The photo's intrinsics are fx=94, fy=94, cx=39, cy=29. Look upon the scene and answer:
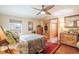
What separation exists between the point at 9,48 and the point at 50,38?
2.41ft

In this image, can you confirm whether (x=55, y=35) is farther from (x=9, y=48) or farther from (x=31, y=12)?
(x=9, y=48)

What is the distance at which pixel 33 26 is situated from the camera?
5.57ft

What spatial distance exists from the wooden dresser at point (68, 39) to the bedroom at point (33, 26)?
0.05m

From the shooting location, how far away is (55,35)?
66.4 inches

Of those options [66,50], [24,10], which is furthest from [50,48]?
[24,10]

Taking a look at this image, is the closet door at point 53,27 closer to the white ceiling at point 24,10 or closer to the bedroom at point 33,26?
the bedroom at point 33,26

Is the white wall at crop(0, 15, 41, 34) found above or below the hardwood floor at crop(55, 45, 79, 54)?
above

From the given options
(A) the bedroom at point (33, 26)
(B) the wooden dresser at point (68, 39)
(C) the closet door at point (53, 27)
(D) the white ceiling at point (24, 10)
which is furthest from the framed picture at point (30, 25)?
(B) the wooden dresser at point (68, 39)

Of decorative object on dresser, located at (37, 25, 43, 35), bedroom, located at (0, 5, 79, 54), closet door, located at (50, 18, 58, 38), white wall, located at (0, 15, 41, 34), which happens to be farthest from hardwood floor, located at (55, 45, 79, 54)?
white wall, located at (0, 15, 41, 34)

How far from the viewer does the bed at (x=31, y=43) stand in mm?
1607

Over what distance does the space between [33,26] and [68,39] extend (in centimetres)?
67

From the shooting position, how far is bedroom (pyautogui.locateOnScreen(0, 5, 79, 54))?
1587mm

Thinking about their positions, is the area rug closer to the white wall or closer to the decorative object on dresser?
the decorative object on dresser
